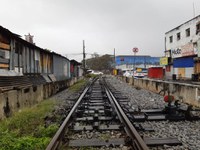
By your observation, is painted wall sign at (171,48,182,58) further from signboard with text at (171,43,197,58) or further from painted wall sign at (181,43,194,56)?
painted wall sign at (181,43,194,56)

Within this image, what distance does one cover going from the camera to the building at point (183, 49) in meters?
35.0

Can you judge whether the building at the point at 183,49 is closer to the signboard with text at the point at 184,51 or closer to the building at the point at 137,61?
the signboard with text at the point at 184,51

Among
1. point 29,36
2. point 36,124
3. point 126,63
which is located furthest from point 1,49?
point 126,63

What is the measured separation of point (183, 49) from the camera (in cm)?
3897

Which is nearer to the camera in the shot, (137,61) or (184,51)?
(184,51)

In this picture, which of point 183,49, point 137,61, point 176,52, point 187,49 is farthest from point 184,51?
point 137,61

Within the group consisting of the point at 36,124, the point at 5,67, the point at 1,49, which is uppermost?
the point at 1,49

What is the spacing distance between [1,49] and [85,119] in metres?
5.62

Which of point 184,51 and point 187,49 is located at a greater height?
point 187,49

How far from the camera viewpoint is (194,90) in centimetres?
1059

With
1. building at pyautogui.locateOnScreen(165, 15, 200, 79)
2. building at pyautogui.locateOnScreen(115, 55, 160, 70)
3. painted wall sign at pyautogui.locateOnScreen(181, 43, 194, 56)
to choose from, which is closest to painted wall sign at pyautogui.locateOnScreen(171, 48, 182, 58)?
building at pyautogui.locateOnScreen(165, 15, 200, 79)

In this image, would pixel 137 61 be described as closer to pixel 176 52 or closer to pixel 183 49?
pixel 176 52

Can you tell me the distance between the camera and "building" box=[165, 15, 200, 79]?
35031 millimetres

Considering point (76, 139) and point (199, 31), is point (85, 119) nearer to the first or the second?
point (76, 139)
